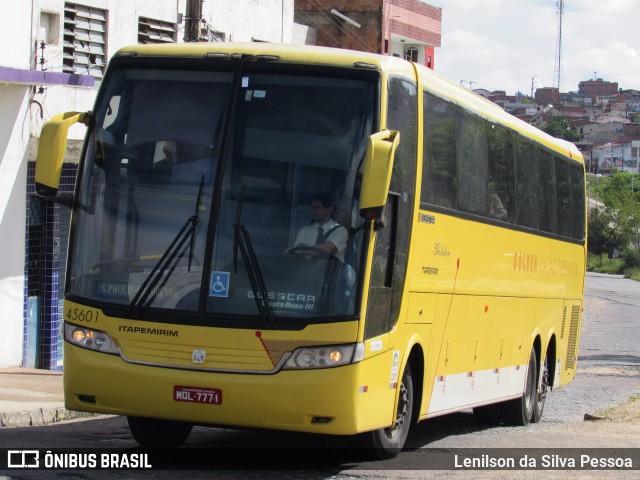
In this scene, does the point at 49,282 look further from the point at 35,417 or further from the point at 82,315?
the point at 82,315

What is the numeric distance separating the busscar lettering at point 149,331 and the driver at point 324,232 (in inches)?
42.3

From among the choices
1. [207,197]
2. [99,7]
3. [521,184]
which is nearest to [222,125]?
[207,197]

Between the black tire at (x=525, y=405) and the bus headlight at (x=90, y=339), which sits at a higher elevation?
the bus headlight at (x=90, y=339)

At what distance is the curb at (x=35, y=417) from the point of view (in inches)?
486

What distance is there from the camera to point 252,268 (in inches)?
321

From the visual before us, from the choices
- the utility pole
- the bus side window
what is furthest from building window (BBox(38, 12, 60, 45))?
the bus side window

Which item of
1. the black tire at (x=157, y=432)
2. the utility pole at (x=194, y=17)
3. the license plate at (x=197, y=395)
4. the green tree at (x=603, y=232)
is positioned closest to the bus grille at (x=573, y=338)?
the utility pole at (x=194, y=17)

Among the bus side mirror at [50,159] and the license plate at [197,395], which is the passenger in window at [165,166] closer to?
the bus side mirror at [50,159]

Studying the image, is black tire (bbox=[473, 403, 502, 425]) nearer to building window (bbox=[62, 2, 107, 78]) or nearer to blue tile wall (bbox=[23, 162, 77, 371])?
blue tile wall (bbox=[23, 162, 77, 371])

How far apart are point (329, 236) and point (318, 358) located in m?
0.86

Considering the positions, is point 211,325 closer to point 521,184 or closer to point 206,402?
point 206,402

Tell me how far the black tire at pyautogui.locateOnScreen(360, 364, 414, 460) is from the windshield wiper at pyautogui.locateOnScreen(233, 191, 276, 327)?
1.48 m

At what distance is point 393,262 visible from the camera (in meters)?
8.85

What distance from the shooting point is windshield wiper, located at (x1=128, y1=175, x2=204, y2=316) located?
8289 mm
